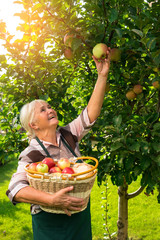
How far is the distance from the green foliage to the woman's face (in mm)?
162

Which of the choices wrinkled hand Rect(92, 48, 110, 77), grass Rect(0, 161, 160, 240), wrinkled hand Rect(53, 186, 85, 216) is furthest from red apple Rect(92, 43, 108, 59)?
grass Rect(0, 161, 160, 240)

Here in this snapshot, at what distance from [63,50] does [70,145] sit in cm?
95

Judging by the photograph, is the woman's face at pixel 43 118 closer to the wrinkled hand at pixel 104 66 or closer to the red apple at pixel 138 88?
the wrinkled hand at pixel 104 66

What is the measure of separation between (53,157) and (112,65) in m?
0.93

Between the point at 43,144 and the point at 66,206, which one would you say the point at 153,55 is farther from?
the point at 66,206

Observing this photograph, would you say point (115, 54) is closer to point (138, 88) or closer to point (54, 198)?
point (138, 88)

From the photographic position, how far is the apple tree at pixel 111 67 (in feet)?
5.82

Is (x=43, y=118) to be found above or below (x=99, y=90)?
below

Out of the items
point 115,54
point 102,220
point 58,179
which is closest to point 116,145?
point 58,179

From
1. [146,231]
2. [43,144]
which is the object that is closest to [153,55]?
[43,144]

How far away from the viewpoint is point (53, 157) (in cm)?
182

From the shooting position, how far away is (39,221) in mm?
1699

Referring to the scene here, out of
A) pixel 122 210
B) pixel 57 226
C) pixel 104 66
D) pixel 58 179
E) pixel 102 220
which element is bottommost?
pixel 102 220

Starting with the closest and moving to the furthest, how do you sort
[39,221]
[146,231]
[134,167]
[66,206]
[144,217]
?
[66,206]
[39,221]
[134,167]
[146,231]
[144,217]
